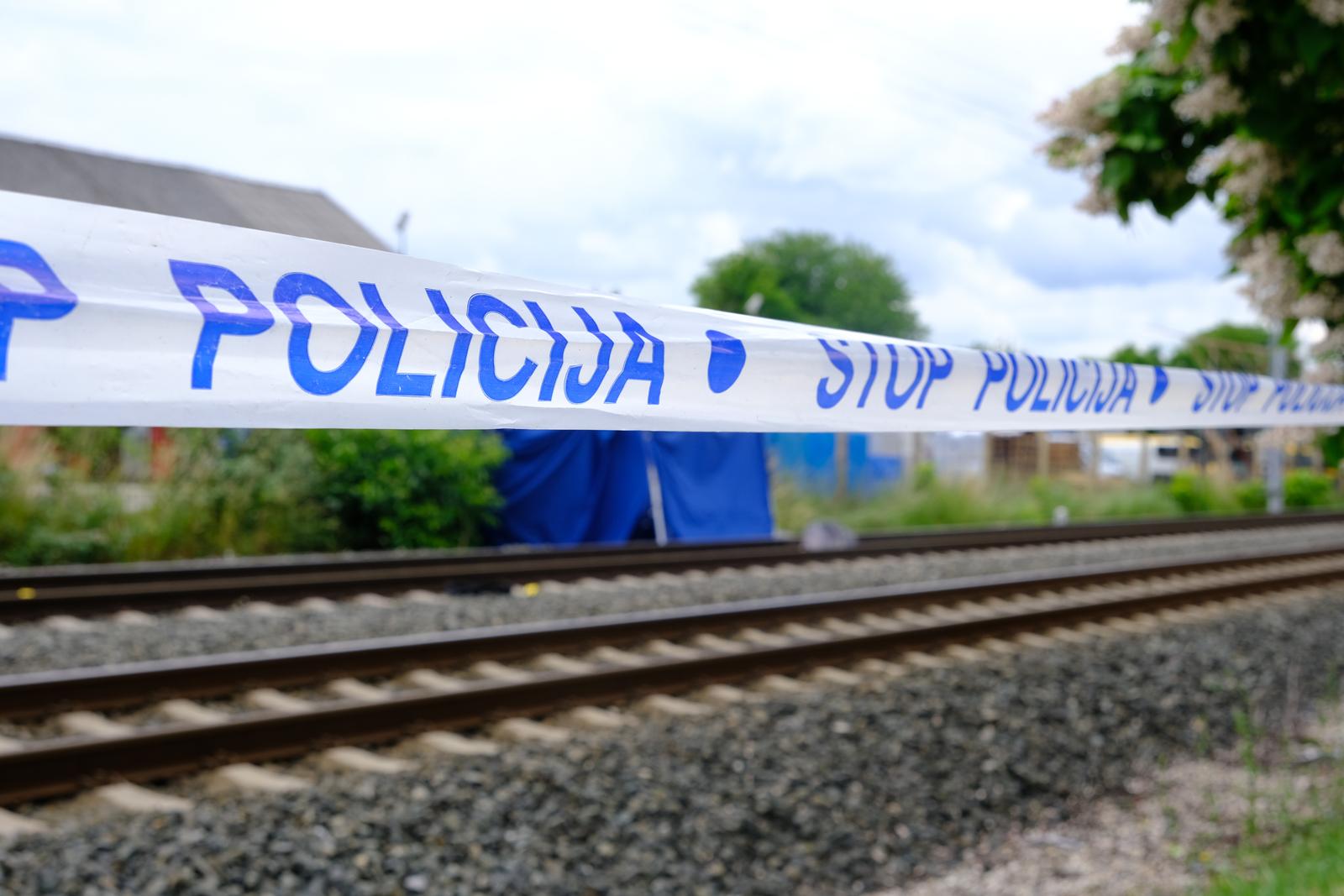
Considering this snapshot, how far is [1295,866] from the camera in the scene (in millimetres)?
4430

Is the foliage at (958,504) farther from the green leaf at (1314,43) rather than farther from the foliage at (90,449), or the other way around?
the green leaf at (1314,43)

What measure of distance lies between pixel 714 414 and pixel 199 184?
21.2 meters

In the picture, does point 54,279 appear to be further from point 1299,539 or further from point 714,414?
point 1299,539

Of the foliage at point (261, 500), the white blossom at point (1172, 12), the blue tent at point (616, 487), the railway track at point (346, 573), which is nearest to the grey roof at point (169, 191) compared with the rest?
the foliage at point (261, 500)

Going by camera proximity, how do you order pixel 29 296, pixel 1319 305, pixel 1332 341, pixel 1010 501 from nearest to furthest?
pixel 29 296
pixel 1319 305
pixel 1332 341
pixel 1010 501

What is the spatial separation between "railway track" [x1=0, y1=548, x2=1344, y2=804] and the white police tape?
2823 mm

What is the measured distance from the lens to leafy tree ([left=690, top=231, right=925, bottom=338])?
203 ft

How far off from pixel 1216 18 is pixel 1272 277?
5.39ft

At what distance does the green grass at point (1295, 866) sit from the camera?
4086 millimetres

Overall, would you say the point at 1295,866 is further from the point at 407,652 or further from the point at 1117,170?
the point at 407,652

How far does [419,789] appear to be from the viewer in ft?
15.2

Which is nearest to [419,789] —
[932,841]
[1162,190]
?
[932,841]

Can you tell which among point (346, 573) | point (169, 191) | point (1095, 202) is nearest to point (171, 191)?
point (169, 191)

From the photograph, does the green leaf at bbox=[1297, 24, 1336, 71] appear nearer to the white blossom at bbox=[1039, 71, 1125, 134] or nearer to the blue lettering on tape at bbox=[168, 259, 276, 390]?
the white blossom at bbox=[1039, 71, 1125, 134]
